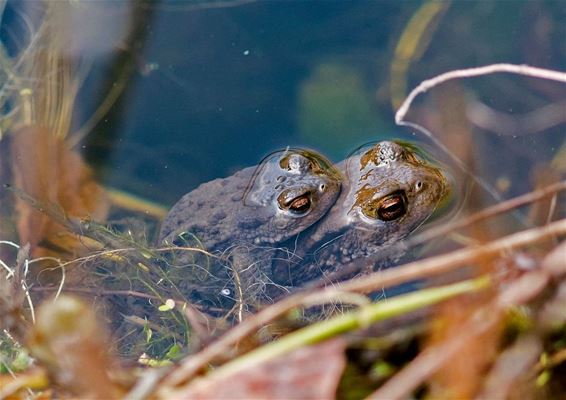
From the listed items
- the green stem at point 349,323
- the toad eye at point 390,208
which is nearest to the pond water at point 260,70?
the toad eye at point 390,208

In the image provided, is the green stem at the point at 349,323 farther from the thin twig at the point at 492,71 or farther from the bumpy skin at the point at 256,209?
the bumpy skin at the point at 256,209

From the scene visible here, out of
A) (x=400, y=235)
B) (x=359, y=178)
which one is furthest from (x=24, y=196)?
(x=400, y=235)

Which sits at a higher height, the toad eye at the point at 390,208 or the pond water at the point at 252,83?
the pond water at the point at 252,83

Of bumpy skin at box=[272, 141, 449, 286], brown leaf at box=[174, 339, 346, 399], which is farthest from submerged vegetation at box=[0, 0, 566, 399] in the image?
bumpy skin at box=[272, 141, 449, 286]

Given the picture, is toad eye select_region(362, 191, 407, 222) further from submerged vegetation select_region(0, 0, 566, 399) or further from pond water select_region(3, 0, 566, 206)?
pond water select_region(3, 0, 566, 206)

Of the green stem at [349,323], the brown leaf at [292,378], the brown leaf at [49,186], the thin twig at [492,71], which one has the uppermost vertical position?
the brown leaf at [49,186]

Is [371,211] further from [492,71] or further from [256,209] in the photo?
[492,71]

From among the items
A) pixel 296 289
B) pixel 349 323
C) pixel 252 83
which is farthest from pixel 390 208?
pixel 349 323
